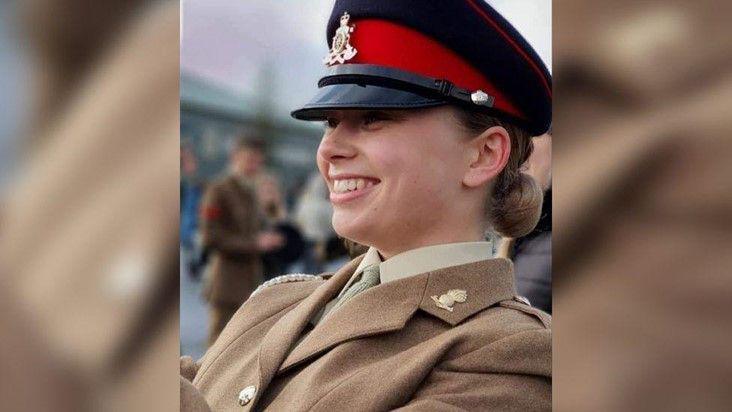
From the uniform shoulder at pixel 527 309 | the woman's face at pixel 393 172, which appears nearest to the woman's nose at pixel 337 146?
the woman's face at pixel 393 172

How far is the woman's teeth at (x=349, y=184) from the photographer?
59.5 inches

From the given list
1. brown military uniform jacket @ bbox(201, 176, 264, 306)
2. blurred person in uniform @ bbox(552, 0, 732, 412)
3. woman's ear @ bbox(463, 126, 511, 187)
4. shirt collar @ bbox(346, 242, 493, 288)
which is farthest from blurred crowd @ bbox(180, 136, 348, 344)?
blurred person in uniform @ bbox(552, 0, 732, 412)

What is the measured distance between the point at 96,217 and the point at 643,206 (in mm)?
732

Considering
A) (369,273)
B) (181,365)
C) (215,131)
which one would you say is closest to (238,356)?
(181,365)

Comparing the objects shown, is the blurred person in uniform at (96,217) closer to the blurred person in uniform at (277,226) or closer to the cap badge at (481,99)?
the blurred person in uniform at (277,226)

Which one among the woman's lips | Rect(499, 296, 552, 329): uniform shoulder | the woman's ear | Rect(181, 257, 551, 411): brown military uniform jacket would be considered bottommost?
Rect(181, 257, 551, 411): brown military uniform jacket

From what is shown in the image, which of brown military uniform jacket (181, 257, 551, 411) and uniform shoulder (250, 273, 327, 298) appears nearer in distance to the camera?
brown military uniform jacket (181, 257, 551, 411)

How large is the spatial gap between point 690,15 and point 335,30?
528 millimetres

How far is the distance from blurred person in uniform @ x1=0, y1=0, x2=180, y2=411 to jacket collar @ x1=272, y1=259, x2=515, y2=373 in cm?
24

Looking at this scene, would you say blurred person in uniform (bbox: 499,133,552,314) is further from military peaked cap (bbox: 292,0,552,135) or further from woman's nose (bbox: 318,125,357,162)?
woman's nose (bbox: 318,125,357,162)

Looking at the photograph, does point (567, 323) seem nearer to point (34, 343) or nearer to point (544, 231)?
point (544, 231)

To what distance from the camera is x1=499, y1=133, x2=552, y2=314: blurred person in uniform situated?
1.46 metres

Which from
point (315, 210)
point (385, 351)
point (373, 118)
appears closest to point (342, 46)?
point (373, 118)

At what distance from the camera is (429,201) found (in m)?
1.50
